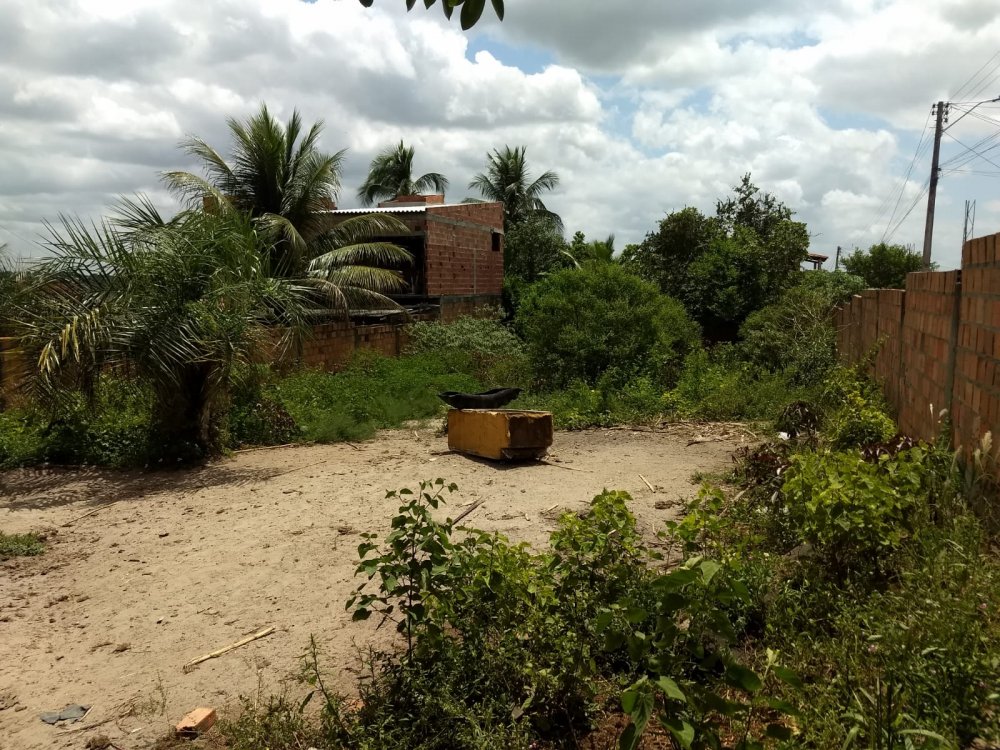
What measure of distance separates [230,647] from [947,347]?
4554 mm

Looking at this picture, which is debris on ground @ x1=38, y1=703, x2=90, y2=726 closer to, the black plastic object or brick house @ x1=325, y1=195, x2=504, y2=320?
the black plastic object

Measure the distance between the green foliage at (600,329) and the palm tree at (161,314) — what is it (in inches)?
220

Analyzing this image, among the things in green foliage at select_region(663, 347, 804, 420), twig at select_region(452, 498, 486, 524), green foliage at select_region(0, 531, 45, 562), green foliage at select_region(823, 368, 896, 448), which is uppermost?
green foliage at select_region(823, 368, 896, 448)

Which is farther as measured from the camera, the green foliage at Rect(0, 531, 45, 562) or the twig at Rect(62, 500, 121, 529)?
the twig at Rect(62, 500, 121, 529)

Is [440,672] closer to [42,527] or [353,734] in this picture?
[353,734]

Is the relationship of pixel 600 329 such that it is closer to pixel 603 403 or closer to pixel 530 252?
pixel 603 403

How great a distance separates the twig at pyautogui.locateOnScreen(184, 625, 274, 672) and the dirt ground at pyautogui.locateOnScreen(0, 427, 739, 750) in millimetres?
40

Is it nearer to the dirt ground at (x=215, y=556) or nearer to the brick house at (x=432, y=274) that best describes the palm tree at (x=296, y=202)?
the brick house at (x=432, y=274)

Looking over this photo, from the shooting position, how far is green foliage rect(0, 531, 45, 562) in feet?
17.5

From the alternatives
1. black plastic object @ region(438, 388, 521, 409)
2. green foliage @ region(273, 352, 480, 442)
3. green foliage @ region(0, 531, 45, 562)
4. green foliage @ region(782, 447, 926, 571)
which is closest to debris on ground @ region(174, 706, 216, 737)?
green foliage @ region(782, 447, 926, 571)

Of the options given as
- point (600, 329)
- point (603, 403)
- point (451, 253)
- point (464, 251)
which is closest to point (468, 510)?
point (603, 403)

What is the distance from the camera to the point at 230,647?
380 cm

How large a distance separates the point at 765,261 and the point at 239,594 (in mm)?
15328

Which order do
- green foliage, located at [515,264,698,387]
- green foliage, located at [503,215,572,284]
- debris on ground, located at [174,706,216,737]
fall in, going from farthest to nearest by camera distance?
green foliage, located at [503,215,572,284] → green foliage, located at [515,264,698,387] → debris on ground, located at [174,706,216,737]
